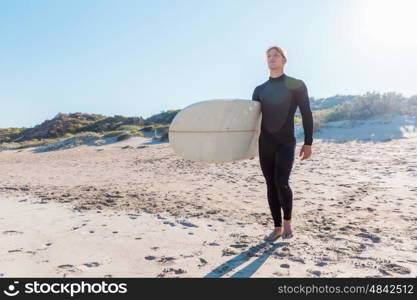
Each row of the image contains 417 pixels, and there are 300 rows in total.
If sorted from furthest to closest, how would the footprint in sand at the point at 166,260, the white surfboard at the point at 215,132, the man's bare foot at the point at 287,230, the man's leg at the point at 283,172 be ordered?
1. the white surfboard at the point at 215,132
2. the man's bare foot at the point at 287,230
3. the man's leg at the point at 283,172
4. the footprint in sand at the point at 166,260

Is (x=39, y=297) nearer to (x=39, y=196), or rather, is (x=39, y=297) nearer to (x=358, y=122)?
(x=39, y=196)

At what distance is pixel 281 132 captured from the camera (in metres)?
3.10

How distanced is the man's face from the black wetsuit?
10cm

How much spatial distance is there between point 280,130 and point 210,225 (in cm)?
122

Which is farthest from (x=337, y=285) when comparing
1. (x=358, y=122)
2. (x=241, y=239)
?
(x=358, y=122)

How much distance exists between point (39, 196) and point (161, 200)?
1.92m

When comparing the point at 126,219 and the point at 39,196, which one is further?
the point at 39,196

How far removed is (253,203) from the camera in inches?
179

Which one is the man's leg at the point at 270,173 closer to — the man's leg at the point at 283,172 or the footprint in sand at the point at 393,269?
the man's leg at the point at 283,172

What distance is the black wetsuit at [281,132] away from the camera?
3062 mm

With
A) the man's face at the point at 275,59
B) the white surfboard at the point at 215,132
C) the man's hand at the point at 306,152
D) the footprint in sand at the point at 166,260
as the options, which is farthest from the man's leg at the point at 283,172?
the footprint in sand at the point at 166,260

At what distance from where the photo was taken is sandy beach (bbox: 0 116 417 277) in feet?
8.25

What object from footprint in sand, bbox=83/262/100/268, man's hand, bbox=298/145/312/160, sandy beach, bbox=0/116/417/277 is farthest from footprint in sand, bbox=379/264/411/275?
footprint in sand, bbox=83/262/100/268

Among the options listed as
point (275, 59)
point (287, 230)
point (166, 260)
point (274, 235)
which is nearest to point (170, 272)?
point (166, 260)
